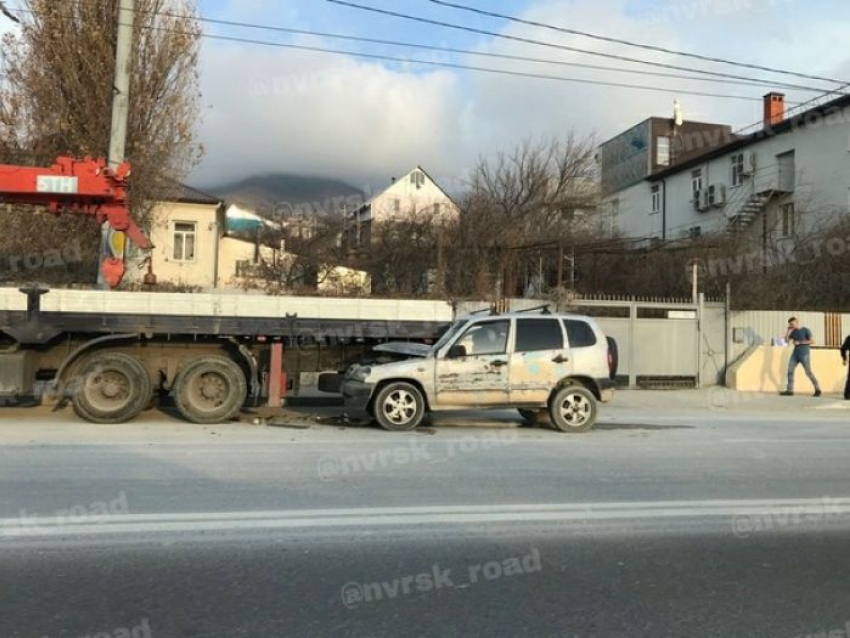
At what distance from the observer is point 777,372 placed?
1806 cm

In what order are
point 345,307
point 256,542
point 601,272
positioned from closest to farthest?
1. point 256,542
2. point 345,307
3. point 601,272

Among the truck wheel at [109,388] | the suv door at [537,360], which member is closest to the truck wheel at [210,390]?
the truck wheel at [109,388]

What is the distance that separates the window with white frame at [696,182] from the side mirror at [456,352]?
32.9 m

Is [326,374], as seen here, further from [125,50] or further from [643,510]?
[125,50]

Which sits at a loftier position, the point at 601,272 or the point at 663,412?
the point at 601,272

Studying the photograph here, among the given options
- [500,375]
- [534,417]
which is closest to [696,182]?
[534,417]

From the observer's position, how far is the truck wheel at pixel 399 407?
35.0 feet

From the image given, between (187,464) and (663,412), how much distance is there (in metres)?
9.63

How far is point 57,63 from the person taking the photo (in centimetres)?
1736

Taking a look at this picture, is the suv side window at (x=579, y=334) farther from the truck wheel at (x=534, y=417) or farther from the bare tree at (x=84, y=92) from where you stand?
the bare tree at (x=84, y=92)

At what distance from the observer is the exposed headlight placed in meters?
10.6

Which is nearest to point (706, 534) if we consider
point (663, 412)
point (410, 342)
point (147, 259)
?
point (410, 342)

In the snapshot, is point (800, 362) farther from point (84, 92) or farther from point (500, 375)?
point (84, 92)

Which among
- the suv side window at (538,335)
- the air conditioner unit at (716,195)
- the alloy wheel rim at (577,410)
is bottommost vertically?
the alloy wheel rim at (577,410)
